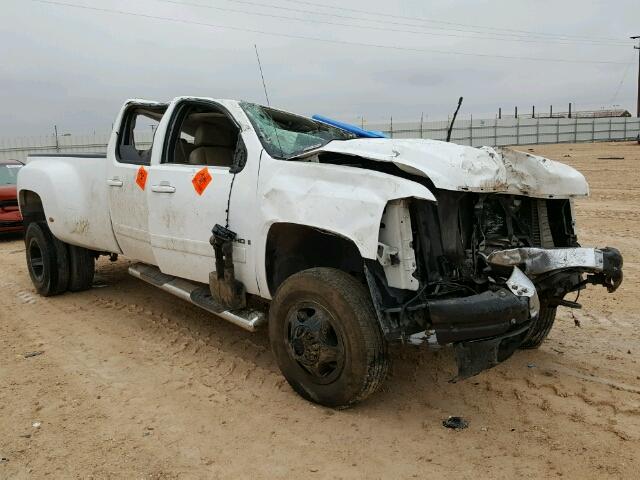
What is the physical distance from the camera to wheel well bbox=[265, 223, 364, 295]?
370 centimetres

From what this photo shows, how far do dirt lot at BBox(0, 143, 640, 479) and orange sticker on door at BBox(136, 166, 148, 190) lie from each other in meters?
1.33

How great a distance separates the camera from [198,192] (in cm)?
411

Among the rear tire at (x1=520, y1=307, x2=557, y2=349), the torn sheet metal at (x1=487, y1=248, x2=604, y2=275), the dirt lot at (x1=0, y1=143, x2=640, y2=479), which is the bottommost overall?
the dirt lot at (x1=0, y1=143, x2=640, y2=479)

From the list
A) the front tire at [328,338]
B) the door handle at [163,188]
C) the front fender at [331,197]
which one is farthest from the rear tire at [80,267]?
the front tire at [328,338]

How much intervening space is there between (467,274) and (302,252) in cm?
116

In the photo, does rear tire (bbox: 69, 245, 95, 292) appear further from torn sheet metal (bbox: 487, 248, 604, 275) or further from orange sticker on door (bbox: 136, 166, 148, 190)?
torn sheet metal (bbox: 487, 248, 604, 275)

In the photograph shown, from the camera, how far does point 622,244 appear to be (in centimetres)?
770

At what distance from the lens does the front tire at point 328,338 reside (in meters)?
3.14

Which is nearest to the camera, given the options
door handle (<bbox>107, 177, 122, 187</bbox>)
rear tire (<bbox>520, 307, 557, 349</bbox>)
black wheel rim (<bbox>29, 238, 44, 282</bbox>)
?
rear tire (<bbox>520, 307, 557, 349</bbox>)

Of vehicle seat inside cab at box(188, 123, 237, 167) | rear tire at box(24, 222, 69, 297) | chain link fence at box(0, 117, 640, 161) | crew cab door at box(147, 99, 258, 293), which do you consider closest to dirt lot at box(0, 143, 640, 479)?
crew cab door at box(147, 99, 258, 293)

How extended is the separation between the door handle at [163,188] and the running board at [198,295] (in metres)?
0.81

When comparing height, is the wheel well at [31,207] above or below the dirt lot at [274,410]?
above

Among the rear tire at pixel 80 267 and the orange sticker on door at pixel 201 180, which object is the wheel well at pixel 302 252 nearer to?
the orange sticker on door at pixel 201 180

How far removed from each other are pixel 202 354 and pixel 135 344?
67cm
